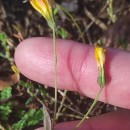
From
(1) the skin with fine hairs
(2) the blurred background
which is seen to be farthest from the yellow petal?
(2) the blurred background

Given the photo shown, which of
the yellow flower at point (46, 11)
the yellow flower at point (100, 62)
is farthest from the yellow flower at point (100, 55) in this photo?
the yellow flower at point (46, 11)

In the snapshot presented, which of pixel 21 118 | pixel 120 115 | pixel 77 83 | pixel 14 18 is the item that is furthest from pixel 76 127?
pixel 14 18

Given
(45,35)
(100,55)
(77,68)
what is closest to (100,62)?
(100,55)

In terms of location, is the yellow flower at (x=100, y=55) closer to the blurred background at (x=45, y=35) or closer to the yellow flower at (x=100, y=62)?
the yellow flower at (x=100, y=62)

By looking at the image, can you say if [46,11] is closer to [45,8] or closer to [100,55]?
[45,8]

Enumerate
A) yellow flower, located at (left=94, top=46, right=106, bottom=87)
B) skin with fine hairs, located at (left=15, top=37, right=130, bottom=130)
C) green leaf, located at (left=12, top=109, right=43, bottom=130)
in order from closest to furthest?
1. yellow flower, located at (left=94, top=46, right=106, bottom=87)
2. skin with fine hairs, located at (left=15, top=37, right=130, bottom=130)
3. green leaf, located at (left=12, top=109, right=43, bottom=130)

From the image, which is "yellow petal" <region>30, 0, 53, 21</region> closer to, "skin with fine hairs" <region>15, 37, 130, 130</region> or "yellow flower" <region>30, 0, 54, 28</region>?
"yellow flower" <region>30, 0, 54, 28</region>

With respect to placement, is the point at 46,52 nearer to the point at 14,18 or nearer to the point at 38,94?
the point at 38,94
